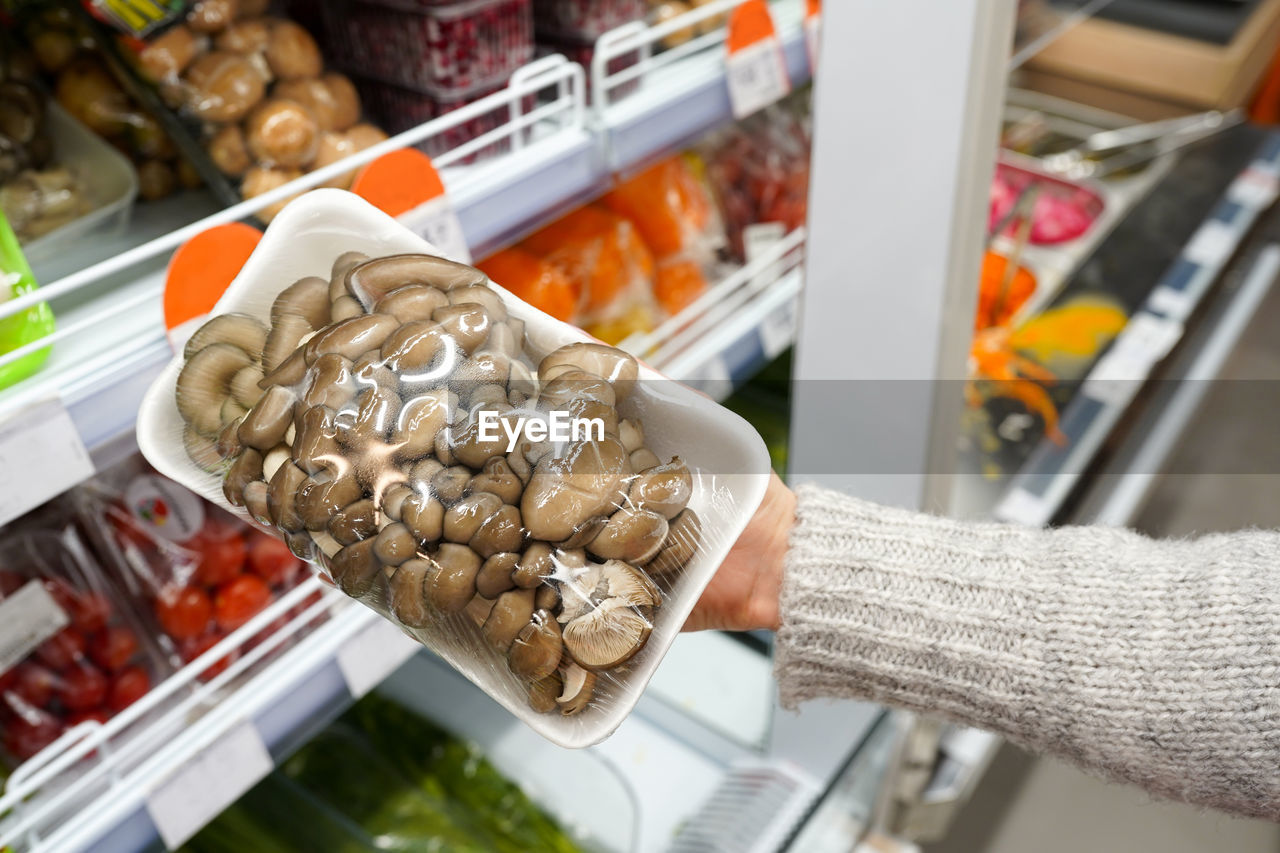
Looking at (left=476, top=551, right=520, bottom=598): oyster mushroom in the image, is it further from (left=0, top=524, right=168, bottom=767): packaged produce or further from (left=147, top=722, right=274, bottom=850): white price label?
(left=0, top=524, right=168, bottom=767): packaged produce

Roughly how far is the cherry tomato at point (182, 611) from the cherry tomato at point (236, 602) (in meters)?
0.02

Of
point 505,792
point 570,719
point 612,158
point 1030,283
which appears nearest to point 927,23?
point 612,158

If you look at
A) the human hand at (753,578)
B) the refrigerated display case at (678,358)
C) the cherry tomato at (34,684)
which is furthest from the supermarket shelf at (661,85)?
the cherry tomato at (34,684)

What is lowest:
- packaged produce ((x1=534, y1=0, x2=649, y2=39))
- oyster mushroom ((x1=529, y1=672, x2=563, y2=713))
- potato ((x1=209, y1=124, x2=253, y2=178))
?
oyster mushroom ((x1=529, y1=672, x2=563, y2=713))

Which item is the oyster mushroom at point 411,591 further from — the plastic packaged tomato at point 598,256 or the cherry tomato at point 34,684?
the plastic packaged tomato at point 598,256

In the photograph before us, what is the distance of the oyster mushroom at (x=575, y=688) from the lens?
1.87 feet

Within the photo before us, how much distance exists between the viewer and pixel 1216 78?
230 cm

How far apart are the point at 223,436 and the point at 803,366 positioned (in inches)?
29.3

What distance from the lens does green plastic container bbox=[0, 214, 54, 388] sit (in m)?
0.72

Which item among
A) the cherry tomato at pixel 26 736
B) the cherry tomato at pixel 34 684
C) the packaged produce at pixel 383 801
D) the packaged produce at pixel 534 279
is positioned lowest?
the packaged produce at pixel 383 801

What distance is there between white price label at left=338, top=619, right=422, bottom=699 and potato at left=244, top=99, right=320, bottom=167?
48cm

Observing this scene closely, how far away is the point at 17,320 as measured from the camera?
0.72m

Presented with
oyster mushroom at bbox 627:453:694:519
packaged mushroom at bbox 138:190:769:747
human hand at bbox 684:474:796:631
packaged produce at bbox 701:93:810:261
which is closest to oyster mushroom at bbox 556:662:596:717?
packaged mushroom at bbox 138:190:769:747

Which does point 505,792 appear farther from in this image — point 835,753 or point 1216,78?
point 1216,78
